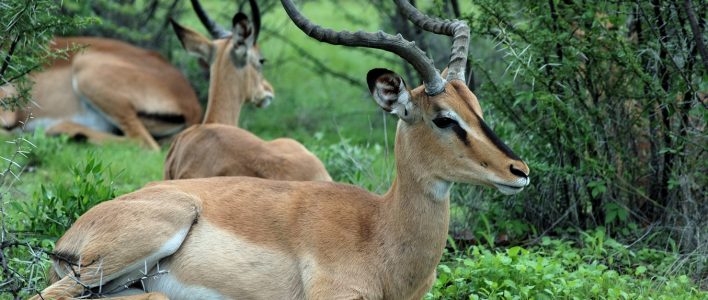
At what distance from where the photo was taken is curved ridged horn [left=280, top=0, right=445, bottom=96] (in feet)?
17.0

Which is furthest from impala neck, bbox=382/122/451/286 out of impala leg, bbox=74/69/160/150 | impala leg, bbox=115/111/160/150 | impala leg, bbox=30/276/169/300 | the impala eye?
impala leg, bbox=74/69/160/150

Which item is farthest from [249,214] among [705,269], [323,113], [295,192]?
[323,113]

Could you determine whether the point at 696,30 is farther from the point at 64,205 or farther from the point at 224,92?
the point at 224,92

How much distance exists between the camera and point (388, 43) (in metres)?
5.20

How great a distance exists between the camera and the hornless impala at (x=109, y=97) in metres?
10.9

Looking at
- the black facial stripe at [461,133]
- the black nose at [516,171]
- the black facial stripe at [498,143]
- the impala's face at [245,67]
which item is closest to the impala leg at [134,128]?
the impala's face at [245,67]

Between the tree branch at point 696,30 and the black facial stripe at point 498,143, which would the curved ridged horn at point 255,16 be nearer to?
the tree branch at point 696,30

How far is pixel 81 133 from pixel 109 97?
523mm

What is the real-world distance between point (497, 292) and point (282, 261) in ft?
3.68

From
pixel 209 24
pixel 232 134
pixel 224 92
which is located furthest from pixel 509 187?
pixel 209 24

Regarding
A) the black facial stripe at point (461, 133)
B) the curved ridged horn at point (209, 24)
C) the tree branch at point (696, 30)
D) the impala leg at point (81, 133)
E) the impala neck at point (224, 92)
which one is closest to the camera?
the black facial stripe at point (461, 133)

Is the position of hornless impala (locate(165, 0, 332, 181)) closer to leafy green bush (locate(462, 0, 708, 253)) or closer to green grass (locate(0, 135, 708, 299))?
green grass (locate(0, 135, 708, 299))

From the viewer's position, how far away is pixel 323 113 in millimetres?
11945

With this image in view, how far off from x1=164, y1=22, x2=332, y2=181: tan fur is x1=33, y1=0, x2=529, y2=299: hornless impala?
1.67 metres
